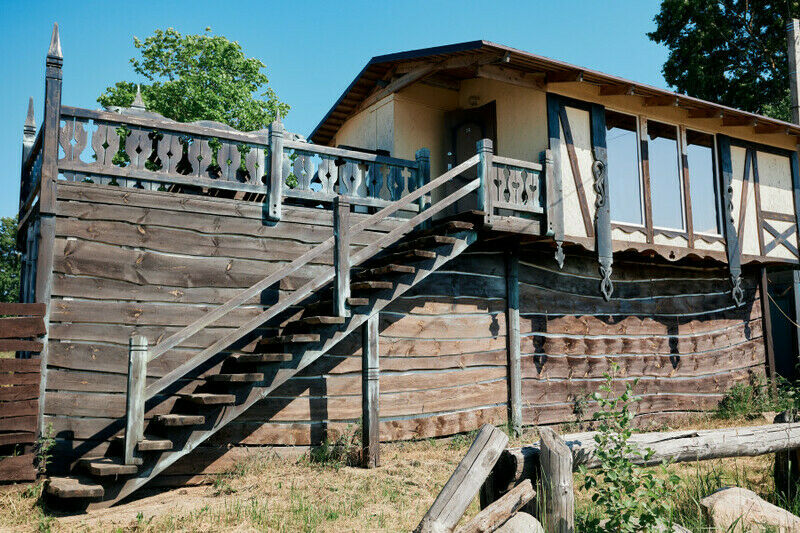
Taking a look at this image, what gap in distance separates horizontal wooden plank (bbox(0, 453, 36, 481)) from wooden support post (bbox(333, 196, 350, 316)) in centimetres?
371

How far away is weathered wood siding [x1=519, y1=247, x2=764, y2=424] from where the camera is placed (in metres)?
11.4

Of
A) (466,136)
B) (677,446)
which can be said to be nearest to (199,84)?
(466,136)

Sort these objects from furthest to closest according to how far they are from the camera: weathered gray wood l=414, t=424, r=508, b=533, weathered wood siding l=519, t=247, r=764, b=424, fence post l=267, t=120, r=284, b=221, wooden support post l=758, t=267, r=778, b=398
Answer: wooden support post l=758, t=267, r=778, b=398 → weathered wood siding l=519, t=247, r=764, b=424 → fence post l=267, t=120, r=284, b=221 → weathered gray wood l=414, t=424, r=508, b=533

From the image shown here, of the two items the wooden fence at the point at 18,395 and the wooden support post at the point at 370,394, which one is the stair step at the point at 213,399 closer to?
the wooden fence at the point at 18,395

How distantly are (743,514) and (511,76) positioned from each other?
7.44 metres

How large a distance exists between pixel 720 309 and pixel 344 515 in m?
11.0

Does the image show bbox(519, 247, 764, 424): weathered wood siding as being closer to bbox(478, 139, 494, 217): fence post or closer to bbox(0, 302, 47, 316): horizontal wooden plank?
bbox(478, 139, 494, 217): fence post

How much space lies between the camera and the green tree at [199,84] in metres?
25.9

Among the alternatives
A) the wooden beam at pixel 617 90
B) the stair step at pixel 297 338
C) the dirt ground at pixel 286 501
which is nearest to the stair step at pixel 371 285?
the stair step at pixel 297 338

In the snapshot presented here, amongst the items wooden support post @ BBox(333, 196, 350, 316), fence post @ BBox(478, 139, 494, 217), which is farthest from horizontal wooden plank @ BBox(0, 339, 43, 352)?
fence post @ BBox(478, 139, 494, 217)

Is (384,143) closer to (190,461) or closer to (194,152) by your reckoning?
(194,152)

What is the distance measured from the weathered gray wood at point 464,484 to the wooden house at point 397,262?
4.71 ft

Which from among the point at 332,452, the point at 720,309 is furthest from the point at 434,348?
the point at 720,309

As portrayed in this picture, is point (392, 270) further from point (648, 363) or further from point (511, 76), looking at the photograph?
point (648, 363)
